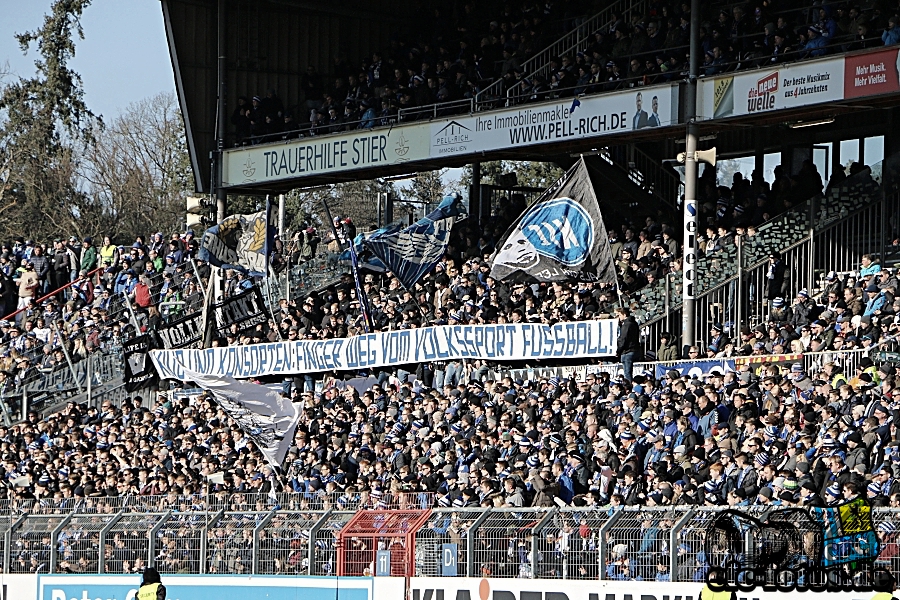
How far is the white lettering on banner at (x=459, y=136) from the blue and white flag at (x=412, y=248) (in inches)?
72.1

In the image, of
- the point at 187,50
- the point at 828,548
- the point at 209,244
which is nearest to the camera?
the point at 828,548

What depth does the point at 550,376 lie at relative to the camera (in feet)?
82.6

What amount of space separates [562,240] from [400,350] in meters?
3.58

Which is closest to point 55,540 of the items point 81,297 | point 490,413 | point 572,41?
point 490,413

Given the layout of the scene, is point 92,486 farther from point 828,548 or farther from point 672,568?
point 828,548

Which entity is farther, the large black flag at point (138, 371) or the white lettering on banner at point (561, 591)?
the large black flag at point (138, 371)

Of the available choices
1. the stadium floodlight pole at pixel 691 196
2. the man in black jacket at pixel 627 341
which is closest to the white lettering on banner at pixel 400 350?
the man in black jacket at pixel 627 341

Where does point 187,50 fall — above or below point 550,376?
above

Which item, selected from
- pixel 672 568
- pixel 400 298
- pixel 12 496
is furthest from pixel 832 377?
pixel 12 496

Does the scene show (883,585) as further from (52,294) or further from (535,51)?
(52,294)

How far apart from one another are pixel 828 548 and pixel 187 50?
25367mm

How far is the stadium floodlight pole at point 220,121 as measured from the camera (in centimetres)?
3453

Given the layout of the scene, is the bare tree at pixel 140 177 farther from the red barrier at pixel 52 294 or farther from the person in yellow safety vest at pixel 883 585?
the person in yellow safety vest at pixel 883 585

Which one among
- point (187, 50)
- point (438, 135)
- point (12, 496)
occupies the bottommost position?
point (12, 496)
